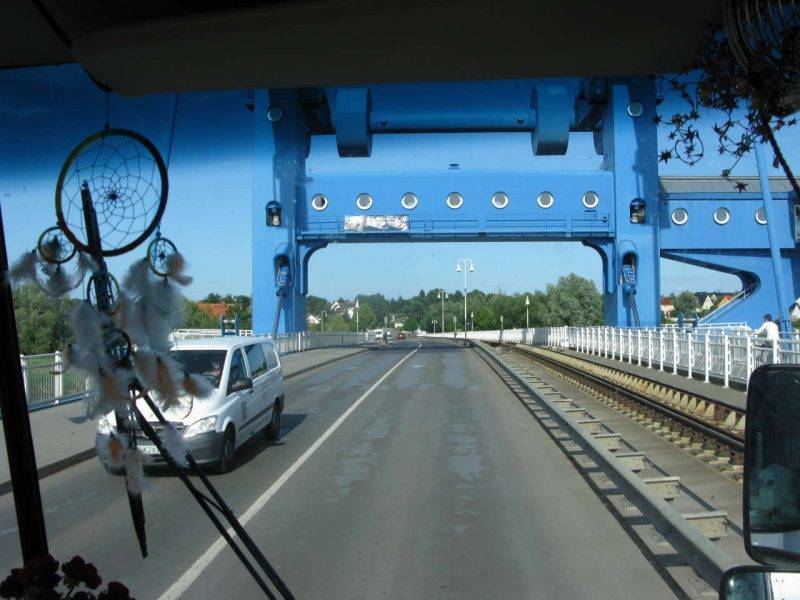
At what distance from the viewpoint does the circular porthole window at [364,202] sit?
1383 inches

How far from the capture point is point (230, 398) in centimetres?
1079

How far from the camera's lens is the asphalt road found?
18.9 feet

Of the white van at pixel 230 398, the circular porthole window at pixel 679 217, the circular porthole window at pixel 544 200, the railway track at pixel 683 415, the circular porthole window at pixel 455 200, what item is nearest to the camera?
the white van at pixel 230 398

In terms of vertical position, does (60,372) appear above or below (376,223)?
below

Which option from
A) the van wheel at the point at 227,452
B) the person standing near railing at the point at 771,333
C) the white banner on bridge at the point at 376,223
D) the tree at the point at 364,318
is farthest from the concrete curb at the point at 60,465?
the tree at the point at 364,318

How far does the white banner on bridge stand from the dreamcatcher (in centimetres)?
3297

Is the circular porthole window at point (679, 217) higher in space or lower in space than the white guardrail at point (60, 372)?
higher

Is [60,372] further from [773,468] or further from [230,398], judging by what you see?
[230,398]

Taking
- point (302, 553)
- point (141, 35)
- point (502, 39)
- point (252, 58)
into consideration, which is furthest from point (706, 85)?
point (302, 553)

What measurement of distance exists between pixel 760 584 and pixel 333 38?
8.25 feet

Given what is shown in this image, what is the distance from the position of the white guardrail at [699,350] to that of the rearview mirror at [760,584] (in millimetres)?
5654

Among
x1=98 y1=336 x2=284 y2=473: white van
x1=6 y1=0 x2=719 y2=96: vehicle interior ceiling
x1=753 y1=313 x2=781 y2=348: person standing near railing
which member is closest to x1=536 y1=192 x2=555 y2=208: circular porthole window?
x1=753 y1=313 x2=781 y2=348: person standing near railing

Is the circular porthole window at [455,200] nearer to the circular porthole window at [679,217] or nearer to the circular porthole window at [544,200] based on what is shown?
the circular porthole window at [544,200]

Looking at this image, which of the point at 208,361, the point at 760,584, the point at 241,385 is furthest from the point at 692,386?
the point at 760,584
